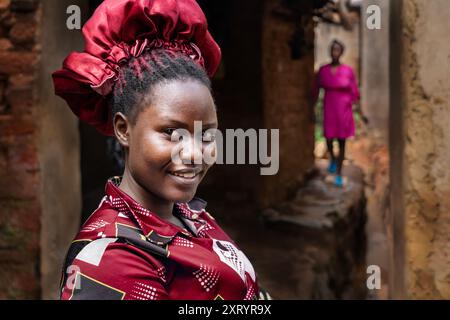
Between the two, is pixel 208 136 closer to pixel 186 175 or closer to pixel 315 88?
pixel 186 175

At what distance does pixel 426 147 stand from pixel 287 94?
429cm

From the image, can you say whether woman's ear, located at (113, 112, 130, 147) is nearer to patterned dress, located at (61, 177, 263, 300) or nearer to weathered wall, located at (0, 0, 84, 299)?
patterned dress, located at (61, 177, 263, 300)

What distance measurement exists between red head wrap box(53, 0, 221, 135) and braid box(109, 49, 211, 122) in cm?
2

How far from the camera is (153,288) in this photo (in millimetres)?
1040

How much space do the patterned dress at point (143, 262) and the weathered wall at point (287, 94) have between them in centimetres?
435

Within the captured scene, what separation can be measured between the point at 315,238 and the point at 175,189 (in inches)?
168

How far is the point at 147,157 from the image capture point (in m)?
1.13

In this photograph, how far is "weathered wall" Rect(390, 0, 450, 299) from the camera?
2.03m

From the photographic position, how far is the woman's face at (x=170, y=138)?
111 centimetres

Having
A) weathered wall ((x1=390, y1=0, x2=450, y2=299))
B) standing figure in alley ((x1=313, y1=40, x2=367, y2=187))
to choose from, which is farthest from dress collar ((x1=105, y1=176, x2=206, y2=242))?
standing figure in alley ((x1=313, y1=40, x2=367, y2=187))

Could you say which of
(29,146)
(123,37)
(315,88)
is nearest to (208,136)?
(123,37)

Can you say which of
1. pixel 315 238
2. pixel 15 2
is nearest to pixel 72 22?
pixel 15 2

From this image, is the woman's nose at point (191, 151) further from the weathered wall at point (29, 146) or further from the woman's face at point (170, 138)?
the weathered wall at point (29, 146)

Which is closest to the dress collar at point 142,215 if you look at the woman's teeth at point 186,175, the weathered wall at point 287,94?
the woman's teeth at point 186,175
